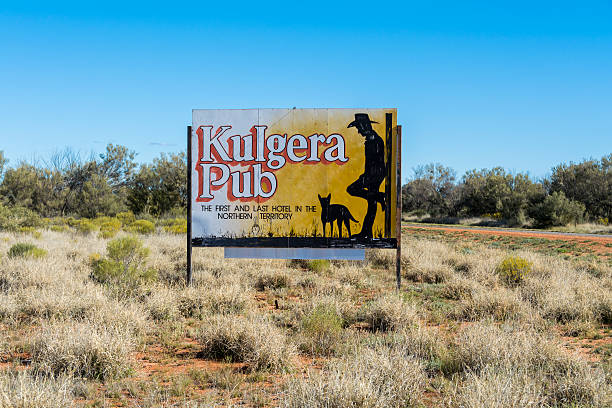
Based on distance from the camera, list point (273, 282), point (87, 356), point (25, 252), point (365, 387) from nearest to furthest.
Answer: point (365, 387)
point (87, 356)
point (273, 282)
point (25, 252)

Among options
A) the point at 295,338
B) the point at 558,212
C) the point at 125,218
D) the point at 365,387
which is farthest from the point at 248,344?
the point at 558,212

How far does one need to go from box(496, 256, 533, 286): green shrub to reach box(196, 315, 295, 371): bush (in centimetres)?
662

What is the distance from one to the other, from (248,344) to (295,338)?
0.84 m

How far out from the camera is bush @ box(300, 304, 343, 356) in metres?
6.10

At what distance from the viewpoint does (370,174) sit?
9.76 metres

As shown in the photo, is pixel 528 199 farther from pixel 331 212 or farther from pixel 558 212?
pixel 331 212

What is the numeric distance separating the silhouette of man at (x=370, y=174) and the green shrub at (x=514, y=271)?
3438 mm

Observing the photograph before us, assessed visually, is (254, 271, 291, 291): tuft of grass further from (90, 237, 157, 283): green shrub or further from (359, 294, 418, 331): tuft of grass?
(359, 294, 418, 331): tuft of grass

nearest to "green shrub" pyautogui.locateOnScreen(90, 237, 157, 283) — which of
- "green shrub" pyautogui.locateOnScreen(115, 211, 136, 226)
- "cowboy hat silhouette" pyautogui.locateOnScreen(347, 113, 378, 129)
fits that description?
"cowboy hat silhouette" pyautogui.locateOnScreen(347, 113, 378, 129)

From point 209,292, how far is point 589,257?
14.2 metres

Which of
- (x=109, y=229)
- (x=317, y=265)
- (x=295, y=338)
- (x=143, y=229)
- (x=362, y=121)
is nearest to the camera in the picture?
(x=295, y=338)

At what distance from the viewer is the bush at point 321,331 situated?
6.10 metres

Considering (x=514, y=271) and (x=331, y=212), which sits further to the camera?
(x=514, y=271)

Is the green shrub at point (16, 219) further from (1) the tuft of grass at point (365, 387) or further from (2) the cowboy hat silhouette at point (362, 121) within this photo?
(1) the tuft of grass at point (365, 387)
